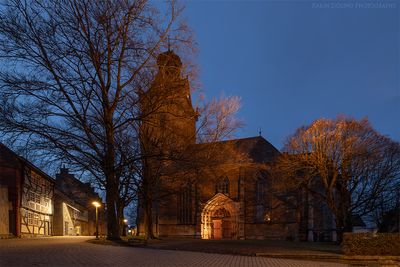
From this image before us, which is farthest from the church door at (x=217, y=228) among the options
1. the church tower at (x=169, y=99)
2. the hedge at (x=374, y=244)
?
the hedge at (x=374, y=244)

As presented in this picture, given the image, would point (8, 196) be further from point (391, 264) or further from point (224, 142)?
point (391, 264)

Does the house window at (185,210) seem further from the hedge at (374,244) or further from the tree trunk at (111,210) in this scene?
the hedge at (374,244)

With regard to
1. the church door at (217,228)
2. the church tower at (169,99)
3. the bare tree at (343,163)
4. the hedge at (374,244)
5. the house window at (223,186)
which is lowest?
the church door at (217,228)

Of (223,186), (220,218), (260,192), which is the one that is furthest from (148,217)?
(220,218)

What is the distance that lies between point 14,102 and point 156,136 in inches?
337

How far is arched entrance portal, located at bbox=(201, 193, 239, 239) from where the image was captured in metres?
52.4

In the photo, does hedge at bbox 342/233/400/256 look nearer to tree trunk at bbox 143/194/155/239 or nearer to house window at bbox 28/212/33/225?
tree trunk at bbox 143/194/155/239

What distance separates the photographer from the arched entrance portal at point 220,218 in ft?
172

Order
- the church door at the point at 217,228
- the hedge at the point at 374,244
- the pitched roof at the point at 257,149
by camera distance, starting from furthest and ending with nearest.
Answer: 1. the church door at the point at 217,228
2. the pitched roof at the point at 257,149
3. the hedge at the point at 374,244

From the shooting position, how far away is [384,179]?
122 feet

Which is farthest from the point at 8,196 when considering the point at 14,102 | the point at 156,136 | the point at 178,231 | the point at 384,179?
the point at 384,179

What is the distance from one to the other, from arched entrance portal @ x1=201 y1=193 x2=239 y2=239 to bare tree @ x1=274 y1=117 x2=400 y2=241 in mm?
15637

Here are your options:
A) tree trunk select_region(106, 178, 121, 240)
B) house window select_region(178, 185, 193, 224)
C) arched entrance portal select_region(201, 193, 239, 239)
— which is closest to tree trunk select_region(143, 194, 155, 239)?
tree trunk select_region(106, 178, 121, 240)

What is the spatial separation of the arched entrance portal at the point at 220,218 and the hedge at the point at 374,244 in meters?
34.1
